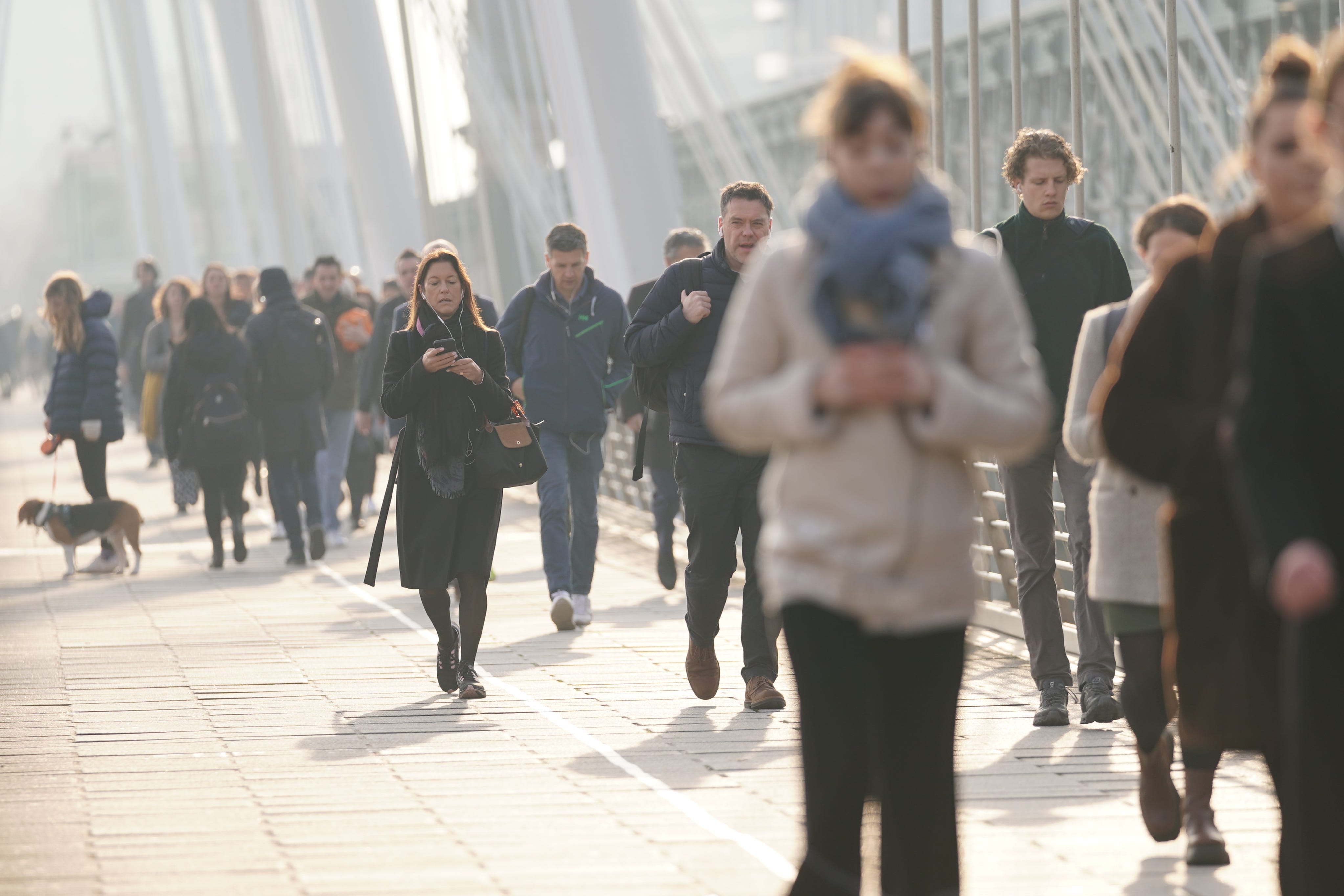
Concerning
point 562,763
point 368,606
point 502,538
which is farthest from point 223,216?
point 562,763

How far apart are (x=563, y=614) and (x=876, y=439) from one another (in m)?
6.64

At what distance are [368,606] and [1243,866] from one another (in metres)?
6.58

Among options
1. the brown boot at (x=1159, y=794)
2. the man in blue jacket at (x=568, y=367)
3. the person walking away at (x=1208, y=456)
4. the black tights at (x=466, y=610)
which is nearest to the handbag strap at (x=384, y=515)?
the black tights at (x=466, y=610)

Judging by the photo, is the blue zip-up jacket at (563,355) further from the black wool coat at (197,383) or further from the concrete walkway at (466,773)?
the black wool coat at (197,383)

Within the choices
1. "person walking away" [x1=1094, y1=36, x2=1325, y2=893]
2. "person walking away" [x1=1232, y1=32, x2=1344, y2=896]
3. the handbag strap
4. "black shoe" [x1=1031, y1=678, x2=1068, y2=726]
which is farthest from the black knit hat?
"person walking away" [x1=1232, y1=32, x2=1344, y2=896]

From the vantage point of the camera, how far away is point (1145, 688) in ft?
17.2

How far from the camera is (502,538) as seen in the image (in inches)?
597

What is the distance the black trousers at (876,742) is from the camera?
3.62m

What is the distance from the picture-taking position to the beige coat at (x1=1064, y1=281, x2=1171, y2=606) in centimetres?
520

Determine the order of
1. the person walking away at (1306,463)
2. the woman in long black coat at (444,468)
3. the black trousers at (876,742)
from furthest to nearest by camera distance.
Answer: the woman in long black coat at (444,468)
the black trousers at (876,742)
the person walking away at (1306,463)

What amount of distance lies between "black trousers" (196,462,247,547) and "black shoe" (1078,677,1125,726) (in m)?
7.39

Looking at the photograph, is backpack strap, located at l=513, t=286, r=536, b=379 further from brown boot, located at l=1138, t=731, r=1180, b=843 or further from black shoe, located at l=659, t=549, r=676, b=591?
brown boot, located at l=1138, t=731, r=1180, b=843

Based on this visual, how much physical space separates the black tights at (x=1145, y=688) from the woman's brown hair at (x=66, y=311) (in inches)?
357

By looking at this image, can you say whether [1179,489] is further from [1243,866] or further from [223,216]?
[223,216]
